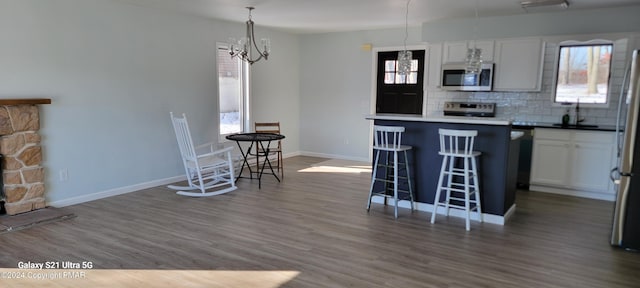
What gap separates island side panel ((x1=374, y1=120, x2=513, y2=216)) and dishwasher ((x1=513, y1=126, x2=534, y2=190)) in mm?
1284

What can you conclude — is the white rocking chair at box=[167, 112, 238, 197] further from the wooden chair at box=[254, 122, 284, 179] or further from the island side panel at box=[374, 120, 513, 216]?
the island side panel at box=[374, 120, 513, 216]

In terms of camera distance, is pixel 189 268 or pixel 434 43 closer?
pixel 189 268

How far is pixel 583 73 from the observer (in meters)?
5.30

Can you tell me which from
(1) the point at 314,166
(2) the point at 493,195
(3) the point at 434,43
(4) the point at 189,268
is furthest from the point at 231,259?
(3) the point at 434,43

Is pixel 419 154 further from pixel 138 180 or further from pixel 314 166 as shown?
pixel 138 180

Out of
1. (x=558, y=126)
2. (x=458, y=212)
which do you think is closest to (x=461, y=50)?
(x=558, y=126)

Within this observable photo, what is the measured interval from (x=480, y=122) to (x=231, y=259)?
8.39 feet

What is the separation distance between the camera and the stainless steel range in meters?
5.95

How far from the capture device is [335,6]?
200 inches

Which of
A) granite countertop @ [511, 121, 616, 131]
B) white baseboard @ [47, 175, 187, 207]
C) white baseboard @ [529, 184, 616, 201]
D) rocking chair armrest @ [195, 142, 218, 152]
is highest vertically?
granite countertop @ [511, 121, 616, 131]

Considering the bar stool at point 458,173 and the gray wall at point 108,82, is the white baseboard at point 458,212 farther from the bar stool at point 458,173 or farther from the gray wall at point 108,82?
the gray wall at point 108,82

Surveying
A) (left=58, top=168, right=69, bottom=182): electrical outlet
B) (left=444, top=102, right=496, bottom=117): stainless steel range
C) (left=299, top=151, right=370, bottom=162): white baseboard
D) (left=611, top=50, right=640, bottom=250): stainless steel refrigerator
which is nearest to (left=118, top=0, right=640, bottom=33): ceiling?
(left=444, top=102, right=496, bottom=117): stainless steel range

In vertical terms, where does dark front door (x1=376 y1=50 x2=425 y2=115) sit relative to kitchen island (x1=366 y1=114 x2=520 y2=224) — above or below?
above

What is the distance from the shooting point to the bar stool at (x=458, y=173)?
3.88 m
